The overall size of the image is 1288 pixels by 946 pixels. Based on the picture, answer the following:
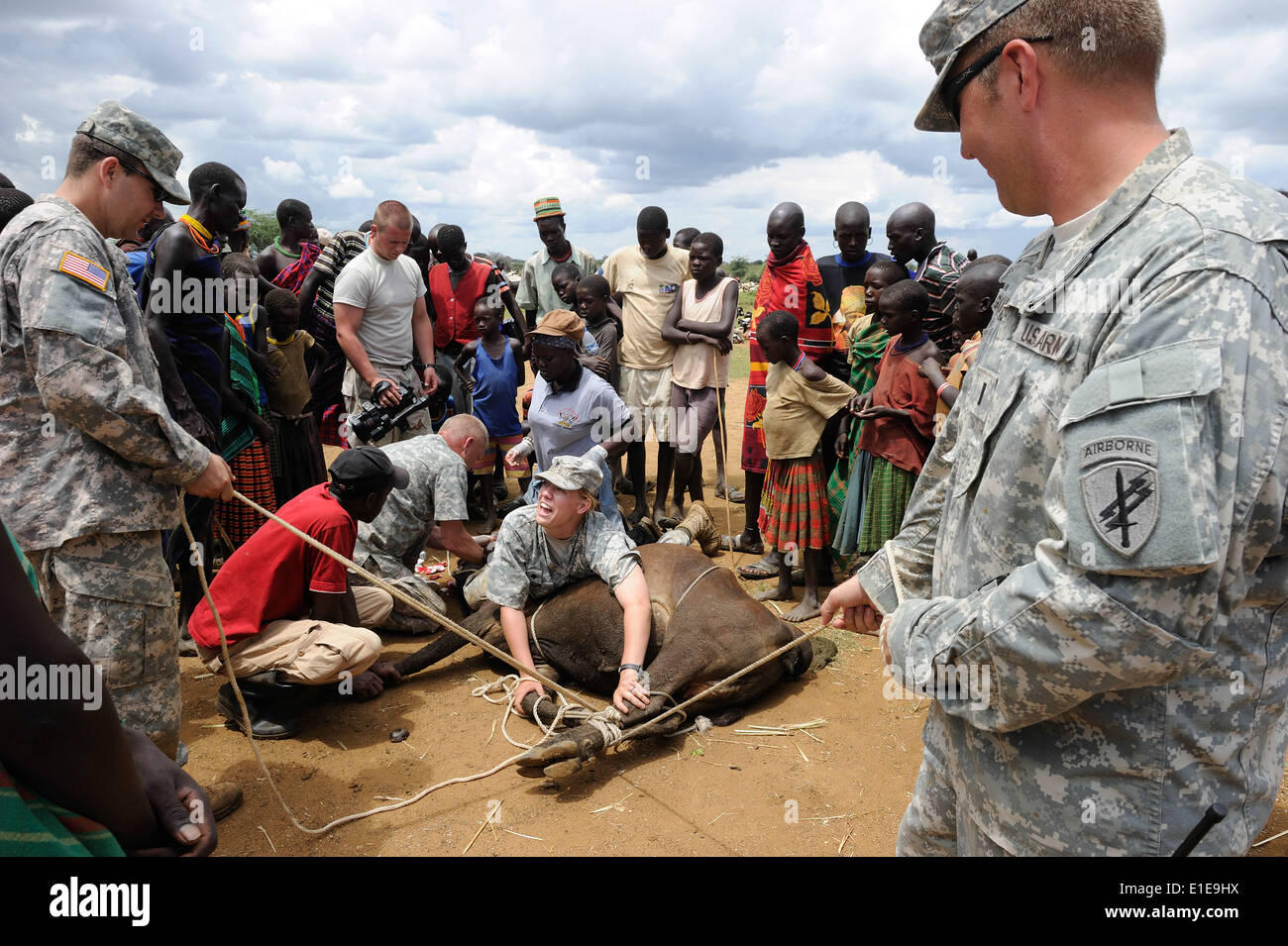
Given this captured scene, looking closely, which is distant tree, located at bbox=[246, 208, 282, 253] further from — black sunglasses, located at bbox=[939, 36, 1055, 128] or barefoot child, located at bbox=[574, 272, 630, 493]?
black sunglasses, located at bbox=[939, 36, 1055, 128]

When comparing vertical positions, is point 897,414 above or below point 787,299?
below

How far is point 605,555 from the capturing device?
4.19 meters

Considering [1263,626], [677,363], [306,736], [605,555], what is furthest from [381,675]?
[1263,626]

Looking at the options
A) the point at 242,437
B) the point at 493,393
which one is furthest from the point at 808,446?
the point at 242,437

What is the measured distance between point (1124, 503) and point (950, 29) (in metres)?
0.95

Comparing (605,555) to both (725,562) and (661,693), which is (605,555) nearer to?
(661,693)

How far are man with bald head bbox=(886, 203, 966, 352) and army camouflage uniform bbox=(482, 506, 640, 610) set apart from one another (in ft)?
8.07

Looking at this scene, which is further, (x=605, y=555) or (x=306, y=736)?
(x=605, y=555)

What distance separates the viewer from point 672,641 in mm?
4051

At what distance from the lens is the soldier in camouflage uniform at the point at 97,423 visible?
2617 mm

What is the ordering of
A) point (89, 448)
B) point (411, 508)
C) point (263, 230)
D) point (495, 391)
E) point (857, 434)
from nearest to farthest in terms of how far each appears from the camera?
point (89, 448)
point (411, 508)
point (857, 434)
point (495, 391)
point (263, 230)

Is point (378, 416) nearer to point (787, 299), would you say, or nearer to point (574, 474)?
point (574, 474)

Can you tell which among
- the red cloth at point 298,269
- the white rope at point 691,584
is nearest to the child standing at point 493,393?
the red cloth at point 298,269

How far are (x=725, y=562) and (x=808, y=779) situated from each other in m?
2.75
